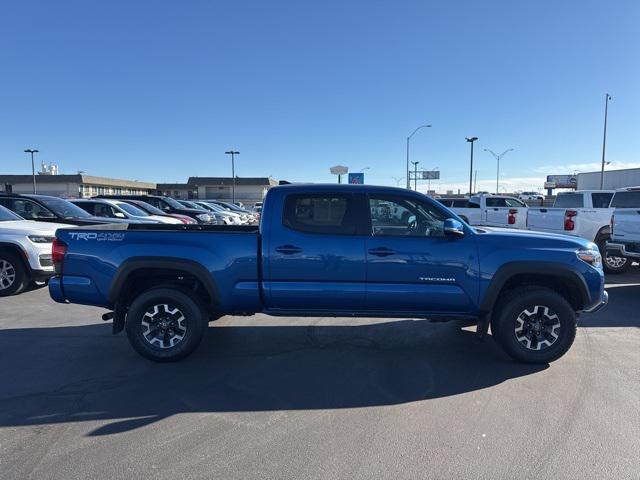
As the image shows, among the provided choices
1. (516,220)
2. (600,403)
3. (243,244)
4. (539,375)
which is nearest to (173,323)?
(243,244)

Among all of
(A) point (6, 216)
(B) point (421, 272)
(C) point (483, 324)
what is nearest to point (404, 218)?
(B) point (421, 272)

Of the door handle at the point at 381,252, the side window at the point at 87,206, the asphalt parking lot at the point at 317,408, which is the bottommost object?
the asphalt parking lot at the point at 317,408

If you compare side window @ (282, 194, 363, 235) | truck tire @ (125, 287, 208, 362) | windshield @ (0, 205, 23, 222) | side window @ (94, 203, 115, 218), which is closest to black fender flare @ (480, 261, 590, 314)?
side window @ (282, 194, 363, 235)

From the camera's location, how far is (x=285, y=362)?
4820 millimetres

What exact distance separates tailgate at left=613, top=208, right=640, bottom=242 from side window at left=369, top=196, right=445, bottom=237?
644cm

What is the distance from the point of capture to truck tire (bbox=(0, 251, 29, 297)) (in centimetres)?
786

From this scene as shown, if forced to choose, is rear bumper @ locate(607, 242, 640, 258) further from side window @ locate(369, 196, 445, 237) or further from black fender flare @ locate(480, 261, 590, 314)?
side window @ locate(369, 196, 445, 237)

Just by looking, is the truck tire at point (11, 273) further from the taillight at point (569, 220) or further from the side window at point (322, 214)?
the taillight at point (569, 220)

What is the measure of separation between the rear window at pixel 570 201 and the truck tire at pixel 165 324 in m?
12.5

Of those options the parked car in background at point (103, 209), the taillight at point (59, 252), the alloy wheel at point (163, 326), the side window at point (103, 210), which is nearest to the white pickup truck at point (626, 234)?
the alloy wheel at point (163, 326)

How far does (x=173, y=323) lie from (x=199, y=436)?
5.71ft

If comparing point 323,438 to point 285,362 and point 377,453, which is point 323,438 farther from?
point 285,362

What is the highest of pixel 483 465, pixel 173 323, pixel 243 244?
pixel 243 244

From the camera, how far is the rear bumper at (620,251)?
884cm
